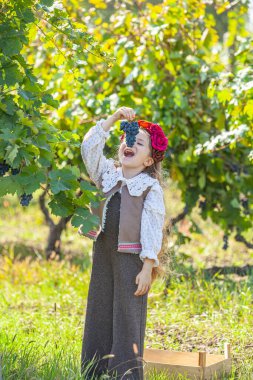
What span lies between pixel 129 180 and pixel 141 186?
7 centimetres

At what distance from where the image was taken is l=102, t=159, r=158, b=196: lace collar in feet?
11.6

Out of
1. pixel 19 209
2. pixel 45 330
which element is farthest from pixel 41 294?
pixel 19 209

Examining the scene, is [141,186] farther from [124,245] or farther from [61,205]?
[61,205]

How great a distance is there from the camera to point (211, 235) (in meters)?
9.53

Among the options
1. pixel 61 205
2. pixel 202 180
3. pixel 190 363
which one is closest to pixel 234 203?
pixel 202 180

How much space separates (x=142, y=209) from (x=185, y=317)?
1.97 metres

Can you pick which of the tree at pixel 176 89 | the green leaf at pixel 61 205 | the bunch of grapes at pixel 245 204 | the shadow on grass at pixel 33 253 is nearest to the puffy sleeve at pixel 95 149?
the green leaf at pixel 61 205

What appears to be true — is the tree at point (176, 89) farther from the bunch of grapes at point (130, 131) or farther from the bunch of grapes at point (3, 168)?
the bunch of grapes at point (3, 168)

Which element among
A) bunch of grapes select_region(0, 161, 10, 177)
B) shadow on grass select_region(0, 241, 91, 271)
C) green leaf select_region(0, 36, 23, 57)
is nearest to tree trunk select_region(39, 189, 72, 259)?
shadow on grass select_region(0, 241, 91, 271)

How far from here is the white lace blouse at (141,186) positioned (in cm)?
345

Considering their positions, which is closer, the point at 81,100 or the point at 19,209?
the point at 81,100

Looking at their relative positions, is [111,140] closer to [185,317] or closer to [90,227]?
[185,317]

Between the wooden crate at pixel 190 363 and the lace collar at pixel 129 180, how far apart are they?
807mm

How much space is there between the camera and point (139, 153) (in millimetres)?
3588
